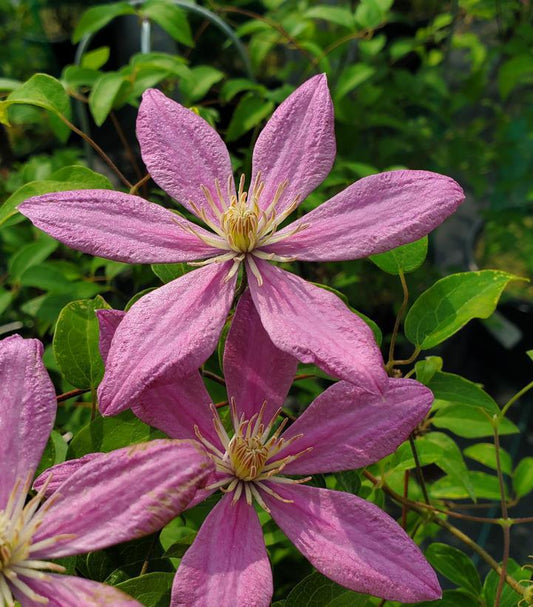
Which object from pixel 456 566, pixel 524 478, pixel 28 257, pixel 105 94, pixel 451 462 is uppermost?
pixel 105 94

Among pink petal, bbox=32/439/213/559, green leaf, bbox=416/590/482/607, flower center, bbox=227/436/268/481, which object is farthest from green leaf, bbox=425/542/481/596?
pink petal, bbox=32/439/213/559

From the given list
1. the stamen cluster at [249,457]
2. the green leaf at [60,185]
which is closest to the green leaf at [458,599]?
the stamen cluster at [249,457]

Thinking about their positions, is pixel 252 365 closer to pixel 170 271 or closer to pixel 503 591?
pixel 170 271

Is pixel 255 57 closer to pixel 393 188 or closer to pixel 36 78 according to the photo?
pixel 36 78

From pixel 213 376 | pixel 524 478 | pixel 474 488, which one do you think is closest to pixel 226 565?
pixel 213 376

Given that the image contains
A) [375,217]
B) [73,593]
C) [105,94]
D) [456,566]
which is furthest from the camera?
[105,94]

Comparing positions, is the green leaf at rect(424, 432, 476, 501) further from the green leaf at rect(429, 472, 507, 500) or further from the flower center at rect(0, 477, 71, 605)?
the flower center at rect(0, 477, 71, 605)

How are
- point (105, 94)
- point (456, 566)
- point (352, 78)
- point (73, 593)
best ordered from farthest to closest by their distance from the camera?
point (352, 78)
point (105, 94)
point (456, 566)
point (73, 593)
